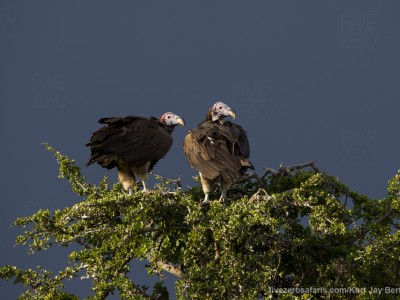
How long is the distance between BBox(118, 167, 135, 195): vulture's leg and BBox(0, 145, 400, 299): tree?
76.1 inches

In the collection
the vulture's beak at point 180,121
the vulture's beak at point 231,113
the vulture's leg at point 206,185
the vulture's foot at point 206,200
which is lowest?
the vulture's foot at point 206,200

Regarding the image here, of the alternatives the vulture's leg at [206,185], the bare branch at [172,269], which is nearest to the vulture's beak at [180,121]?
the vulture's leg at [206,185]

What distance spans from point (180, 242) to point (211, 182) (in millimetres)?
1962

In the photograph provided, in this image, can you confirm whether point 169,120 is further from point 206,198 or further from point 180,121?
point 206,198

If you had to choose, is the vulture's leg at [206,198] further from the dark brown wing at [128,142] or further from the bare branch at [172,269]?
→ the dark brown wing at [128,142]

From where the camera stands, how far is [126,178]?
42.8 feet

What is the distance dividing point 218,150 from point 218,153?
0.07m

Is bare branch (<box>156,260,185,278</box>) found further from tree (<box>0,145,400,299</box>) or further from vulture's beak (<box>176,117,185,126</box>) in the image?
vulture's beak (<box>176,117,185,126</box>)

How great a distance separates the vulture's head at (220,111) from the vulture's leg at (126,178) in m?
1.91

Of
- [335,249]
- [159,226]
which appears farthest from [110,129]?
[335,249]

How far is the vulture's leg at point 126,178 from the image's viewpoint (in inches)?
511

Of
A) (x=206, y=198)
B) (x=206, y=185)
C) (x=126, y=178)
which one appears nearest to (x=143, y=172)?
(x=126, y=178)

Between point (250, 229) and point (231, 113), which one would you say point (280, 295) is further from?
point (231, 113)

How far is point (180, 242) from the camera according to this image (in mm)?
10453
